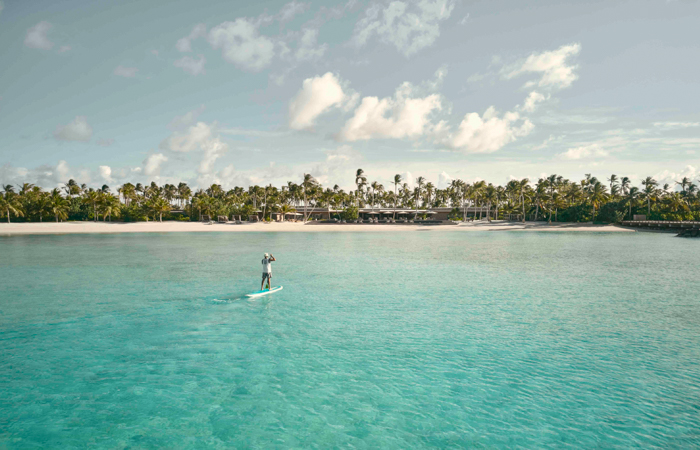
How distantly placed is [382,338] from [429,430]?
570cm

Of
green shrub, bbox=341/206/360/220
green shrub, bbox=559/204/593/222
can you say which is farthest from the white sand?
green shrub, bbox=341/206/360/220

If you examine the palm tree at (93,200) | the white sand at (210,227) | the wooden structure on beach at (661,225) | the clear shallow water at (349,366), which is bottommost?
the clear shallow water at (349,366)

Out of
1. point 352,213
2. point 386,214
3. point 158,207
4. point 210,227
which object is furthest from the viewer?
point 386,214

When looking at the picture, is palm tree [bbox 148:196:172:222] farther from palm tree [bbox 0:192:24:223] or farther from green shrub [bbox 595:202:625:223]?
green shrub [bbox 595:202:625:223]

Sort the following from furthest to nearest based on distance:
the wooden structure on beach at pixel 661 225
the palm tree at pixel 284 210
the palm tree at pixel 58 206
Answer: the palm tree at pixel 284 210
the palm tree at pixel 58 206
the wooden structure on beach at pixel 661 225

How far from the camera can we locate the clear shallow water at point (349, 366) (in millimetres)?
7973

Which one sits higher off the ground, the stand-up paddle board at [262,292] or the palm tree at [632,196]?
the palm tree at [632,196]

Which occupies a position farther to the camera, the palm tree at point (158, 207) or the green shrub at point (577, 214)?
the green shrub at point (577, 214)

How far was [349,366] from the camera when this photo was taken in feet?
36.8

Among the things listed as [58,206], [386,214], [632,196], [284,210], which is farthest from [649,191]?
[58,206]

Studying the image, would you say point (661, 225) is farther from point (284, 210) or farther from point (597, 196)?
point (284, 210)

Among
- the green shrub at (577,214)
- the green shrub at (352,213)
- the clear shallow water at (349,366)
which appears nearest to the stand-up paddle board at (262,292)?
the clear shallow water at (349,366)

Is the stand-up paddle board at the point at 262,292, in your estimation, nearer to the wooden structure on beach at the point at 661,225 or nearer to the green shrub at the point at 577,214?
the wooden structure on beach at the point at 661,225

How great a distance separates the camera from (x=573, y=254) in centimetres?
4325
